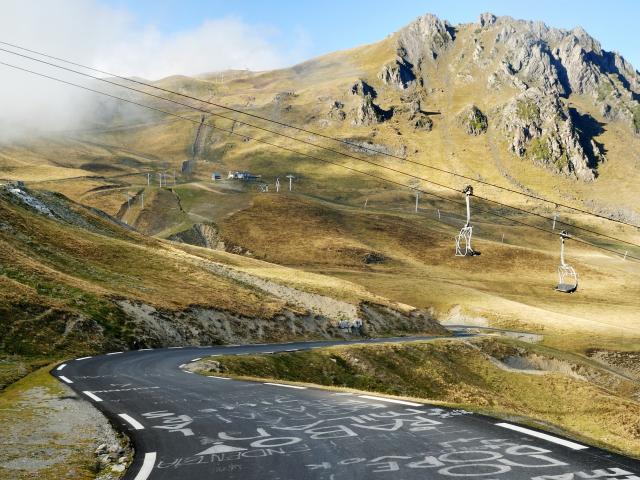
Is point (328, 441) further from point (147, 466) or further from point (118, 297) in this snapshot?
point (118, 297)

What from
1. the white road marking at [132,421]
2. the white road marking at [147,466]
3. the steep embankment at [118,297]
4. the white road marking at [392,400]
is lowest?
the steep embankment at [118,297]

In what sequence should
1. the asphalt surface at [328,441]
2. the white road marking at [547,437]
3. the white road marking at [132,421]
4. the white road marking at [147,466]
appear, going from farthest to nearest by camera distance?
1. the white road marking at [132,421]
2. the white road marking at [547,437]
3. the white road marking at [147,466]
4. the asphalt surface at [328,441]

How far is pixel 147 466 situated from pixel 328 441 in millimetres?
3845

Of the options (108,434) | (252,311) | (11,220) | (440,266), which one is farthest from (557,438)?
(440,266)

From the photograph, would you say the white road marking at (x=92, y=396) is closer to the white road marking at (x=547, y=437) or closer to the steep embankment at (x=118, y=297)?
the white road marking at (x=547, y=437)

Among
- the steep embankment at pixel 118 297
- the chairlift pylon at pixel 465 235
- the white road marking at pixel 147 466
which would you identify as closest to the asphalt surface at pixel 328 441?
the white road marking at pixel 147 466

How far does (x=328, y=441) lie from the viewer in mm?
12742

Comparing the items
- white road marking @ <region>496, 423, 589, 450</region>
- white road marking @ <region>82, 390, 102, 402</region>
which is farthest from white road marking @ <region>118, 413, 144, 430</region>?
white road marking @ <region>496, 423, 589, 450</region>

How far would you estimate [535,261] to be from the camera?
160750 millimetres

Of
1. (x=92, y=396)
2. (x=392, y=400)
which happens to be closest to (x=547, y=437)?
(x=392, y=400)

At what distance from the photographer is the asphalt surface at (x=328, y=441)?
10234mm

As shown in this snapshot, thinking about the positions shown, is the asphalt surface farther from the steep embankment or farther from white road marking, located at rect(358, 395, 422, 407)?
the steep embankment

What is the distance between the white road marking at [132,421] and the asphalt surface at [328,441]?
0.03 meters

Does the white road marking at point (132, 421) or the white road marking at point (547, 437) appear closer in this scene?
the white road marking at point (547, 437)
